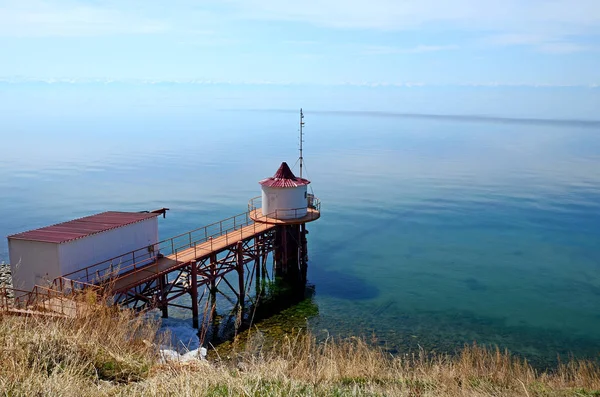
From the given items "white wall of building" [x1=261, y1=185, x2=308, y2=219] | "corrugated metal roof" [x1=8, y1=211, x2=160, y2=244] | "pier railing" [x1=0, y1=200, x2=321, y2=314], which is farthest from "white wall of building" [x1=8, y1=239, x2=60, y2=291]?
"white wall of building" [x1=261, y1=185, x2=308, y2=219]

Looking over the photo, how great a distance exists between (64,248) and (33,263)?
5.42ft

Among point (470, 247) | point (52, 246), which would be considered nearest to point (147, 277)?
point (52, 246)

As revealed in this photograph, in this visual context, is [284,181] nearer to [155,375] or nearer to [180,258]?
[180,258]

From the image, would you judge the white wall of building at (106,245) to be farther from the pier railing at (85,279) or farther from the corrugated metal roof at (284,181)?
the corrugated metal roof at (284,181)

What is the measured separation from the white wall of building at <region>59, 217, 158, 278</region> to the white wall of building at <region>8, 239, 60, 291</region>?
45 centimetres

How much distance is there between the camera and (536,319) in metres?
28.5

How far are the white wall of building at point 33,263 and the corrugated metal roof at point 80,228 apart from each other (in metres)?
0.29

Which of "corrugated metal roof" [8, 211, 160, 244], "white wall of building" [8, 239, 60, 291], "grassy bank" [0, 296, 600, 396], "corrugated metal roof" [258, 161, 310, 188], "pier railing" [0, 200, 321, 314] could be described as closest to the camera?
"grassy bank" [0, 296, 600, 396]

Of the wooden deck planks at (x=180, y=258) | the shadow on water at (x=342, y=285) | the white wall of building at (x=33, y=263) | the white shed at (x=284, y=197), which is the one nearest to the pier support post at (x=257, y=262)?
the wooden deck planks at (x=180, y=258)

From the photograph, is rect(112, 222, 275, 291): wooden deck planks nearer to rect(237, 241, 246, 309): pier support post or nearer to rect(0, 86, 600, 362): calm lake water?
rect(237, 241, 246, 309): pier support post

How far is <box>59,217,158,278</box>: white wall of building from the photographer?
22.5 metres

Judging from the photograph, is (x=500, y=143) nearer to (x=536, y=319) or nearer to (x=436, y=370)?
(x=536, y=319)

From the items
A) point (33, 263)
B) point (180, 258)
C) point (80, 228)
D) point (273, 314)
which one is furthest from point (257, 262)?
point (33, 263)

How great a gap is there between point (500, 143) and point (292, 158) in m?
62.5
